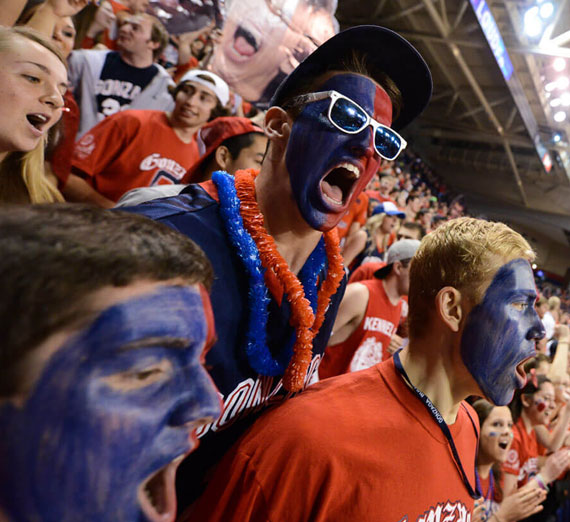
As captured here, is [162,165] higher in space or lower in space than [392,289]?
higher

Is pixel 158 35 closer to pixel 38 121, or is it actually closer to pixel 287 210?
pixel 38 121

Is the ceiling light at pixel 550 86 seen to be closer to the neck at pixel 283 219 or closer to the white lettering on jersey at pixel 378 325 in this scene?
the white lettering on jersey at pixel 378 325

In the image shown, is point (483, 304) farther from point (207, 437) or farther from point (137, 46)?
point (137, 46)

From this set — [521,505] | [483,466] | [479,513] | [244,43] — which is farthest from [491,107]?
[479,513]

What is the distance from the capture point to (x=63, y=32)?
7.06 feet

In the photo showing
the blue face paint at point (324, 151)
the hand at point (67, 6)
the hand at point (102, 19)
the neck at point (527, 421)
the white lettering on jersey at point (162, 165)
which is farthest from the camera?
the neck at point (527, 421)

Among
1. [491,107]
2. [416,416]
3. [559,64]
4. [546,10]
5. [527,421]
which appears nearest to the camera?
[416,416]

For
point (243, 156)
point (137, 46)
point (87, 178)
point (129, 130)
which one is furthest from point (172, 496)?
point (137, 46)

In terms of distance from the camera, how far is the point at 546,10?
24.5 feet

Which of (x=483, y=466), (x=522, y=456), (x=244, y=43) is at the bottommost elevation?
(x=522, y=456)

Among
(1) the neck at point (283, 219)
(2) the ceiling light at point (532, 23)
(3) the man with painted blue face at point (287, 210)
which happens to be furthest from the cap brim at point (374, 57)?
(2) the ceiling light at point (532, 23)

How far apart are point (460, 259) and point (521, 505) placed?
6.18ft

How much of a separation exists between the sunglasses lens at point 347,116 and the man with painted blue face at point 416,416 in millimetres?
494

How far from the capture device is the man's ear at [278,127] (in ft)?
3.75
